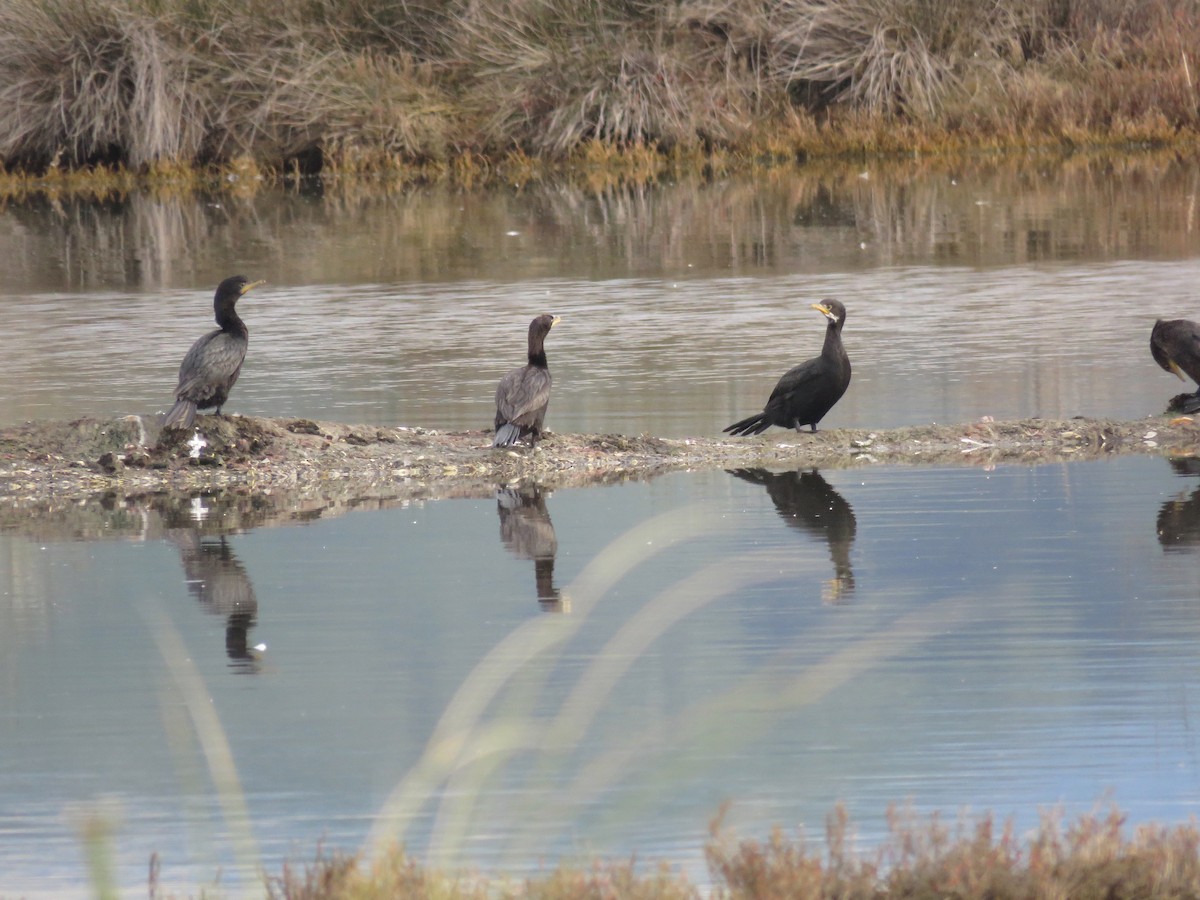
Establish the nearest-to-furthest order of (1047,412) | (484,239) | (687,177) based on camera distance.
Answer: (1047,412) → (484,239) → (687,177)

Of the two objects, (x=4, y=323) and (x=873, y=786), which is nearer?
(x=873, y=786)

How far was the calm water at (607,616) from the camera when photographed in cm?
555

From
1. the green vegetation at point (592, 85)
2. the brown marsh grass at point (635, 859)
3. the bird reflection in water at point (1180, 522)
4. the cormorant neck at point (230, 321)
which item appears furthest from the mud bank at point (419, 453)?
the green vegetation at point (592, 85)

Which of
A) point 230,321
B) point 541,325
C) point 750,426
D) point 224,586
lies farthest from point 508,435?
point 224,586

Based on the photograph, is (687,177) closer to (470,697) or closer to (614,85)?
(614,85)

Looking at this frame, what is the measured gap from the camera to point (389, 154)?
1180 inches

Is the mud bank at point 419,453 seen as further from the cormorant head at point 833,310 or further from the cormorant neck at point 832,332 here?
the cormorant head at point 833,310

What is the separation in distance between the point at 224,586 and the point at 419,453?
2608 millimetres

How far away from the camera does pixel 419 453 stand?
10.7m

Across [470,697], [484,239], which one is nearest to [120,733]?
[470,697]

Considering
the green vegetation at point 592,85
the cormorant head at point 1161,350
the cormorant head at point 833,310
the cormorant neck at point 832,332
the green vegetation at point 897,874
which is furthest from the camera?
the green vegetation at point 592,85

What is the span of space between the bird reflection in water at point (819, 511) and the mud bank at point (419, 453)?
13.0 inches

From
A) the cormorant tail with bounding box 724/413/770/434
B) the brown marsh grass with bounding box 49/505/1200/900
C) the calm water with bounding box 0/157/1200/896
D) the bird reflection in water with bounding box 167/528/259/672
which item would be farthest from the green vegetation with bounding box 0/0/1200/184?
the brown marsh grass with bounding box 49/505/1200/900

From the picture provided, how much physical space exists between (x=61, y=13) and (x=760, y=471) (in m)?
22.9
